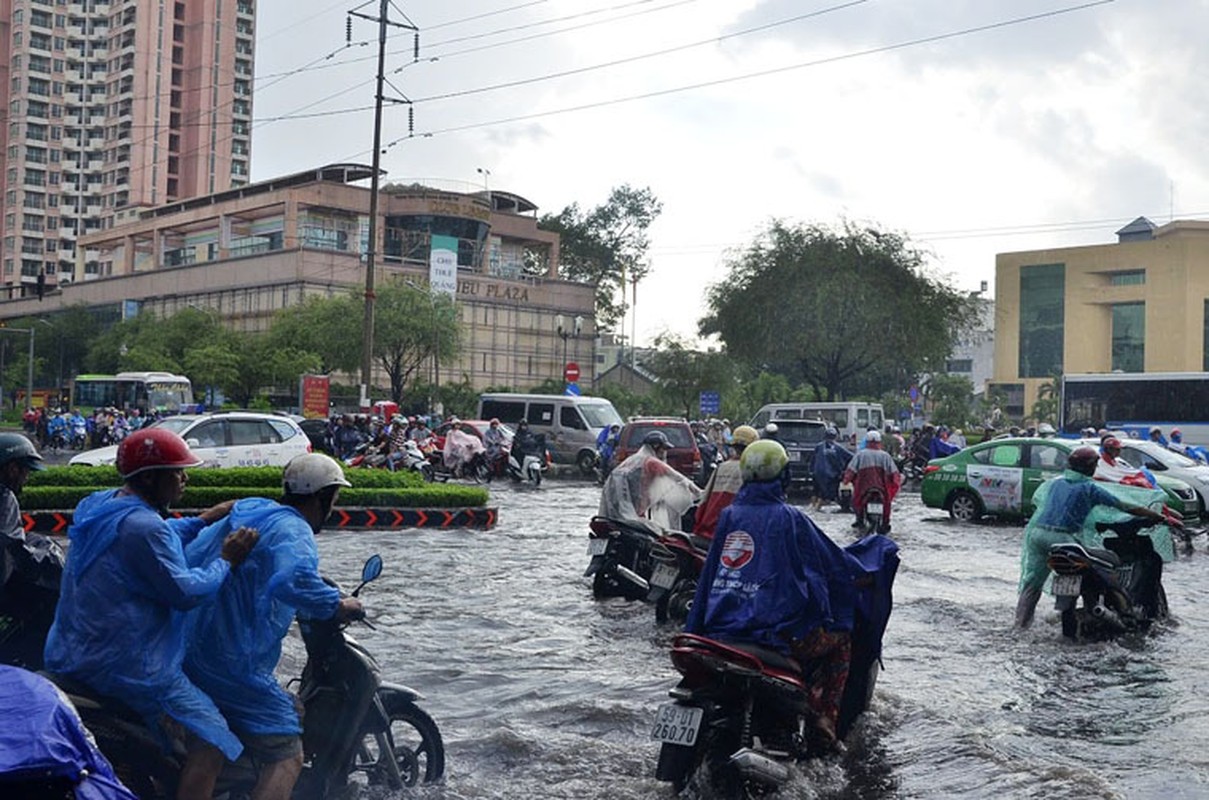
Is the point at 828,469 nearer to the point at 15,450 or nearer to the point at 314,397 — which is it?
the point at 15,450

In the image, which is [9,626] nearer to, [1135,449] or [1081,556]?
[1081,556]

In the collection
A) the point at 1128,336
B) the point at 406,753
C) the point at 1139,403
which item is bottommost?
the point at 406,753

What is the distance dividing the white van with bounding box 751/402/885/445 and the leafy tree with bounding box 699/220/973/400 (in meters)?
9.83

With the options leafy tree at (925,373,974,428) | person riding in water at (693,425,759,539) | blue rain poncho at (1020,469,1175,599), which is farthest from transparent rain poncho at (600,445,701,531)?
leafy tree at (925,373,974,428)

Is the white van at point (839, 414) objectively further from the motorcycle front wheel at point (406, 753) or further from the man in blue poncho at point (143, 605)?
the man in blue poncho at point (143, 605)

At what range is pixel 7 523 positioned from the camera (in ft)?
18.6

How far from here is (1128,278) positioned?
84.5 metres

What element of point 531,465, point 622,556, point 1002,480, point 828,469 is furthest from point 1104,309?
point 622,556

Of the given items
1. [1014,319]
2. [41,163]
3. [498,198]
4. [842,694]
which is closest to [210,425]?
[842,694]

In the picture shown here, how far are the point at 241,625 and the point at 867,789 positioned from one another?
324cm

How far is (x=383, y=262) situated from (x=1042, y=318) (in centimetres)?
4448

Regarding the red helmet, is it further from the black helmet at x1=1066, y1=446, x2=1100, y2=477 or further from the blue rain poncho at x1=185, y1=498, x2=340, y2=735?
the black helmet at x1=1066, y1=446, x2=1100, y2=477

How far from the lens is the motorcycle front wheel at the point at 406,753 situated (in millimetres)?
5422

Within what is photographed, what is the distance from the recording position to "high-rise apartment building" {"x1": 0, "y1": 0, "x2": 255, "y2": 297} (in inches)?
3922
